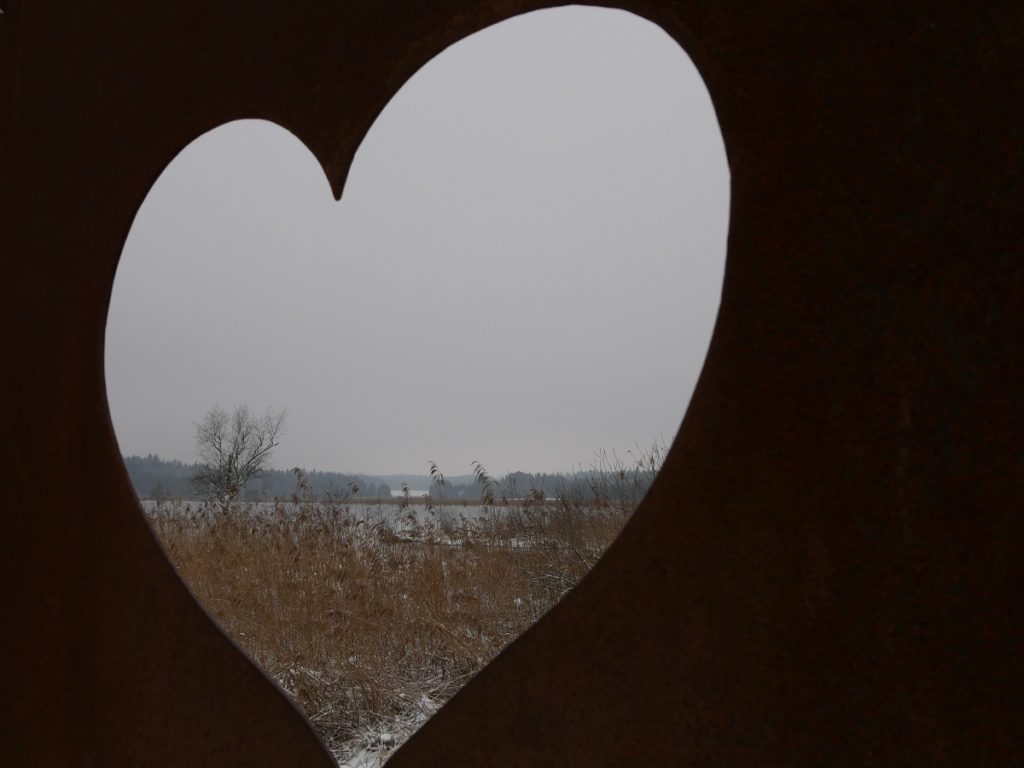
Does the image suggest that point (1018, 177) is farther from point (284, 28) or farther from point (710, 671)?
point (284, 28)

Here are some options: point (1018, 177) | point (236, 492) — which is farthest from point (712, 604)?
point (236, 492)

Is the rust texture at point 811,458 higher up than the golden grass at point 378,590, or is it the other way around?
the rust texture at point 811,458

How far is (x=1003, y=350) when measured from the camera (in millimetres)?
686

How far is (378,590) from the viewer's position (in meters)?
3.98

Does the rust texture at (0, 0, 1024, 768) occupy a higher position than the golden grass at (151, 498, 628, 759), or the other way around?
the rust texture at (0, 0, 1024, 768)

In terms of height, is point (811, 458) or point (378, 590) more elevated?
point (811, 458)

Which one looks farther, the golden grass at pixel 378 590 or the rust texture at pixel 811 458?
the golden grass at pixel 378 590

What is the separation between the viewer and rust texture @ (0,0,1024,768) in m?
0.69

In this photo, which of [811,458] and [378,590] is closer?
[811,458]

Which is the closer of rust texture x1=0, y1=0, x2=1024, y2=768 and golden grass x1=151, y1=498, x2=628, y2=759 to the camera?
rust texture x1=0, y1=0, x2=1024, y2=768

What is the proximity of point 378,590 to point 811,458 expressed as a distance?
Answer: 3519mm

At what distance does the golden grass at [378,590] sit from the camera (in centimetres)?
322

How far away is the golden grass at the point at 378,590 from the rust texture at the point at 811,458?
2246 mm

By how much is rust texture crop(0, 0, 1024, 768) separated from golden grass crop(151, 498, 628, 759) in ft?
7.37
